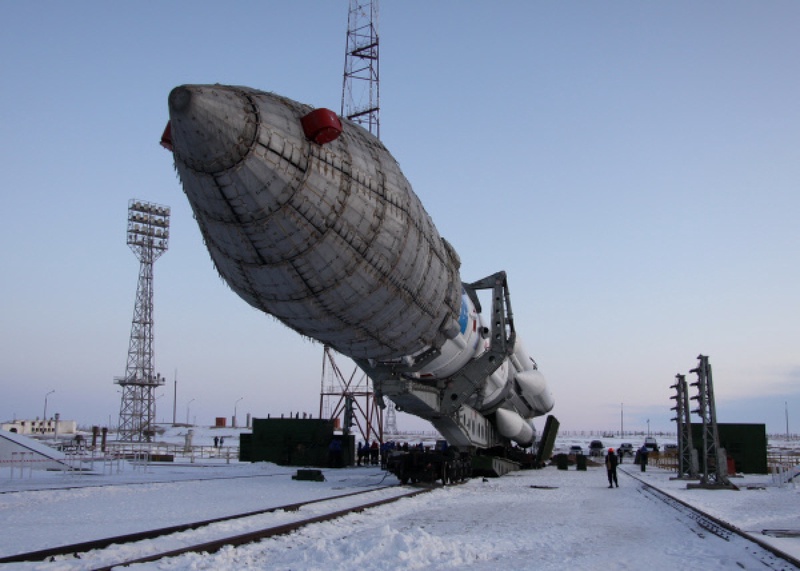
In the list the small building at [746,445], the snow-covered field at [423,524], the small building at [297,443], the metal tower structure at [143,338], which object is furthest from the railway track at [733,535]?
the metal tower structure at [143,338]

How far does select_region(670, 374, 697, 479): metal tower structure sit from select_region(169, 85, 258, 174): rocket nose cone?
20.8m

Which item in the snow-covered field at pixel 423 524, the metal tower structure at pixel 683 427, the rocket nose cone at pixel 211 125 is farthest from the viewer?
the metal tower structure at pixel 683 427

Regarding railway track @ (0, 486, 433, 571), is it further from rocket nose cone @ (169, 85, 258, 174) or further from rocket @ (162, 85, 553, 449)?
rocket nose cone @ (169, 85, 258, 174)

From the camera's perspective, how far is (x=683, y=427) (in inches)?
1000

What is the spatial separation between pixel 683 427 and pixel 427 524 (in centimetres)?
1847

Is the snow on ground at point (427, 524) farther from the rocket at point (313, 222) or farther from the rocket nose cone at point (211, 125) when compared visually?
the rocket nose cone at point (211, 125)

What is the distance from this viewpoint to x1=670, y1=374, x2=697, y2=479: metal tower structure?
24.0m

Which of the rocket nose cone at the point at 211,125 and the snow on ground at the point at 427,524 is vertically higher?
the rocket nose cone at the point at 211,125

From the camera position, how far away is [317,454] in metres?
26.7

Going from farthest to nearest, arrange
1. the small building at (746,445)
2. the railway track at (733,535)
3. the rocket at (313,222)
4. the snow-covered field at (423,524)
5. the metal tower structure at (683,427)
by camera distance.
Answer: the small building at (746,445) → the metal tower structure at (683,427) → the rocket at (313,222) → the snow-covered field at (423,524) → the railway track at (733,535)

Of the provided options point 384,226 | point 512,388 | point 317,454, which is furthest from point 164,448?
point 384,226

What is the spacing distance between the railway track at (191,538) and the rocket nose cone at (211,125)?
170 inches

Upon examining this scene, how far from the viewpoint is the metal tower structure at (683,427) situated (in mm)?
24005

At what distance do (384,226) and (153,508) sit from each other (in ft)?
20.0
